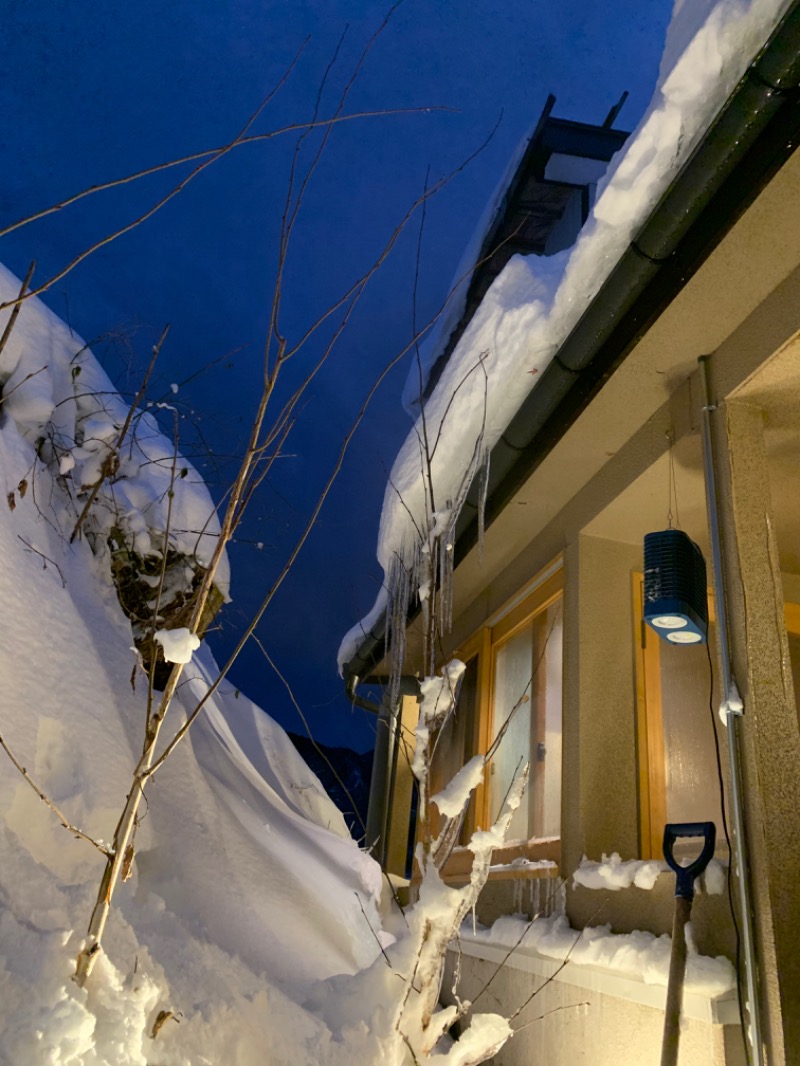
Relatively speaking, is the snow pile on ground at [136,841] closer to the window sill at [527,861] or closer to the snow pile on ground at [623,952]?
the snow pile on ground at [623,952]

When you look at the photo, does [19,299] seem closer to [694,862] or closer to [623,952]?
[694,862]

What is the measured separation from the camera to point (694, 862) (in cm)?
227

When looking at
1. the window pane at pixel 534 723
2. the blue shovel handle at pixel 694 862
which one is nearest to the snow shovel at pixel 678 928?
the blue shovel handle at pixel 694 862

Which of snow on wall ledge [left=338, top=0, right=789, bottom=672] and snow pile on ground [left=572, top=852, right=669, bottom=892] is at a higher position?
snow on wall ledge [left=338, top=0, right=789, bottom=672]

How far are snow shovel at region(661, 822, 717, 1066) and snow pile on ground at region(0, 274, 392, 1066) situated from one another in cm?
83

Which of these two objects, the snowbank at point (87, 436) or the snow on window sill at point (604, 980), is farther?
the snowbank at point (87, 436)

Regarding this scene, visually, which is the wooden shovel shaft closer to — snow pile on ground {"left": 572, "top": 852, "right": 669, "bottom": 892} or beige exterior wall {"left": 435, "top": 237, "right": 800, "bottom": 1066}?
beige exterior wall {"left": 435, "top": 237, "right": 800, "bottom": 1066}

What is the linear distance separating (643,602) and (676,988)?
5.22 feet

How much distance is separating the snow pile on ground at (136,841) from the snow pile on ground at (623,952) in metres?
0.92

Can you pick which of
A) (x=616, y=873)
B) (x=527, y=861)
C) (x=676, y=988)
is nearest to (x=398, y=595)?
(x=527, y=861)

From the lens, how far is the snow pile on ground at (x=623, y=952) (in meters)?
2.18

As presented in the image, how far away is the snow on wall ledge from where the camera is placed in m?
2.06

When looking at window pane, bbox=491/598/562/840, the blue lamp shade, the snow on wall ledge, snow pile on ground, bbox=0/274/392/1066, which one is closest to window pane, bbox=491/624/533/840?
window pane, bbox=491/598/562/840

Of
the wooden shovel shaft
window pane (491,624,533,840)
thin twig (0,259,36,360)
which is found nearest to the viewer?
thin twig (0,259,36,360)
